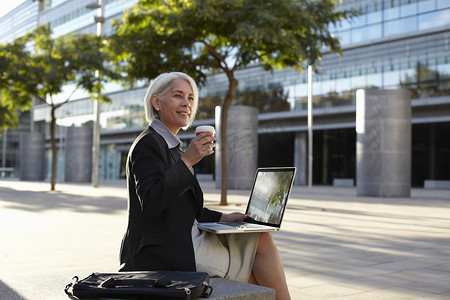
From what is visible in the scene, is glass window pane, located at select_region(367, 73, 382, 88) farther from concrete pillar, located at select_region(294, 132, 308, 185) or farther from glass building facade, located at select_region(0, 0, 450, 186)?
concrete pillar, located at select_region(294, 132, 308, 185)

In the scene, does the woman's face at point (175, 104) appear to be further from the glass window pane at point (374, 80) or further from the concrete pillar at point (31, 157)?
the concrete pillar at point (31, 157)

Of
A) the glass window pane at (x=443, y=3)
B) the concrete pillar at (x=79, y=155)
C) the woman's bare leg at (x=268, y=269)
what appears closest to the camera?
the woman's bare leg at (x=268, y=269)

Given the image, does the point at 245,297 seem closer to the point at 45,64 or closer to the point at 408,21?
the point at 45,64

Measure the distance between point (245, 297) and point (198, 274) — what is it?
0.77ft

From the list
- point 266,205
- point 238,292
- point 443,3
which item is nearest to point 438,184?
point 443,3

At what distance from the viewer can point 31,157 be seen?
52625 millimetres

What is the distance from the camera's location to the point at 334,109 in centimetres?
3656

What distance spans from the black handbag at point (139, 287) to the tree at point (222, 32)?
1199cm

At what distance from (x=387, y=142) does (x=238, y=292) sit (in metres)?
20.1

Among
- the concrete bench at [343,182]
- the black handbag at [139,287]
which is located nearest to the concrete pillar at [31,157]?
the concrete bench at [343,182]

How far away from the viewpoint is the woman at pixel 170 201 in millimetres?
2648

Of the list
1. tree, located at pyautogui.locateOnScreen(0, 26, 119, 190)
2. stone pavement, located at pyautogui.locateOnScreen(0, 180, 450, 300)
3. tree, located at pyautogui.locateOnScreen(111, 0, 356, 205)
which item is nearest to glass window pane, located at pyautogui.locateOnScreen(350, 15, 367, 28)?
tree, located at pyautogui.locateOnScreen(0, 26, 119, 190)

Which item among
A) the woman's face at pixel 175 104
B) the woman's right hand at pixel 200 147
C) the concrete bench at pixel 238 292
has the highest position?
the woman's face at pixel 175 104

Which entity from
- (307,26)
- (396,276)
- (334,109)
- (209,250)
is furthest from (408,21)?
(209,250)
